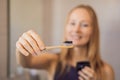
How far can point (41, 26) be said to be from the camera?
1097mm

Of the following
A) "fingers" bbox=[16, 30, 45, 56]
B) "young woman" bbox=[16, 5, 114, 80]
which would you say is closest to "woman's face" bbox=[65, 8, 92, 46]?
"young woman" bbox=[16, 5, 114, 80]

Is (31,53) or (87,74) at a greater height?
(31,53)

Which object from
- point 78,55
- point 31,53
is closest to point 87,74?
point 78,55

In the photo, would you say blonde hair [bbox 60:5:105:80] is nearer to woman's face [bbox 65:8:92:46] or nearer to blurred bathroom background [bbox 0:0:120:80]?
woman's face [bbox 65:8:92:46]

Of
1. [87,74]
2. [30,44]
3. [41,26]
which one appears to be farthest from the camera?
[41,26]

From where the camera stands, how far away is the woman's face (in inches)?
34.3

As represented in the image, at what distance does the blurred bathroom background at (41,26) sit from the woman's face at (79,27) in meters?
0.18

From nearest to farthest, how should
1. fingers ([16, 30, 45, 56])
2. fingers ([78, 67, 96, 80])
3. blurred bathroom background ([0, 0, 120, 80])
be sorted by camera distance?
fingers ([16, 30, 45, 56]) < fingers ([78, 67, 96, 80]) < blurred bathroom background ([0, 0, 120, 80])

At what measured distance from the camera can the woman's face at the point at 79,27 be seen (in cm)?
87

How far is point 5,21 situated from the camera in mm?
1079

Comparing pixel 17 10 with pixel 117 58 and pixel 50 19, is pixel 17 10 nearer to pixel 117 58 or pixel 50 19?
pixel 50 19

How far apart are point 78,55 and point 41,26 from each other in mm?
262

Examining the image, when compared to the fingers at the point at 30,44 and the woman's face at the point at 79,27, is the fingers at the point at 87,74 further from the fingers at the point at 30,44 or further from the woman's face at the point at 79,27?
the fingers at the point at 30,44

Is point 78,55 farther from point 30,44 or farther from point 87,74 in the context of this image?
point 30,44
